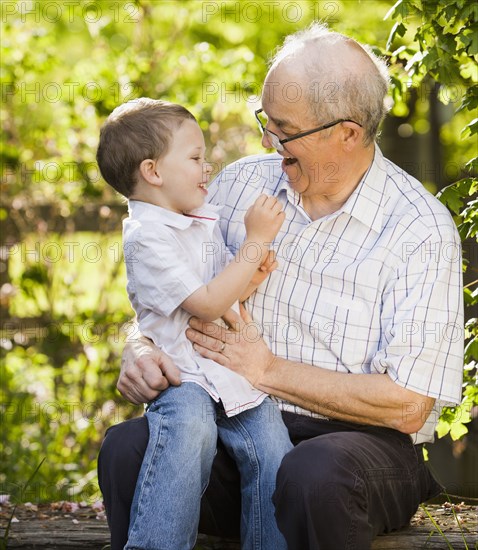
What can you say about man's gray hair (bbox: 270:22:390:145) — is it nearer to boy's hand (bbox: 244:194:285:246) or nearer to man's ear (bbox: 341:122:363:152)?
man's ear (bbox: 341:122:363:152)

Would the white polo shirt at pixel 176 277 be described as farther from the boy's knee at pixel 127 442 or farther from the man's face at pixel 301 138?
the man's face at pixel 301 138

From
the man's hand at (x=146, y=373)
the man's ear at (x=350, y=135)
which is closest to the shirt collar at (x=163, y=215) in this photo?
the man's hand at (x=146, y=373)

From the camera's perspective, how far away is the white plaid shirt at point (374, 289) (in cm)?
267

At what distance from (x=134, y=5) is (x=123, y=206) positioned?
1152 millimetres

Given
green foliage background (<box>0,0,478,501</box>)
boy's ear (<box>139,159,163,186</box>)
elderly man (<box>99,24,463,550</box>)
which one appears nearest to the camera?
elderly man (<box>99,24,463,550</box>)

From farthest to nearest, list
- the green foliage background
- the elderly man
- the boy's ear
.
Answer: the green foliage background
the boy's ear
the elderly man

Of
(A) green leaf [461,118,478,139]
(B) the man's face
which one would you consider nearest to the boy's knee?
(B) the man's face

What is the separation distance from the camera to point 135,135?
8.99 feet

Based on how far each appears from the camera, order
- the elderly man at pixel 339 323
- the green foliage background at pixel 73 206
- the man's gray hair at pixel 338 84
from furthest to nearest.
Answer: the green foliage background at pixel 73 206 → the man's gray hair at pixel 338 84 → the elderly man at pixel 339 323

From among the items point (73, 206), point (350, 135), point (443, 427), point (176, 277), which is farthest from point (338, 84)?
point (73, 206)

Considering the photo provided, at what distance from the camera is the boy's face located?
2746mm

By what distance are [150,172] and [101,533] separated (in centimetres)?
121

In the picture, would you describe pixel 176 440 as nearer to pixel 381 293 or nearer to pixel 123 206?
pixel 381 293

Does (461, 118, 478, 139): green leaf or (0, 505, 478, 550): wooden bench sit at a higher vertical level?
(461, 118, 478, 139): green leaf
